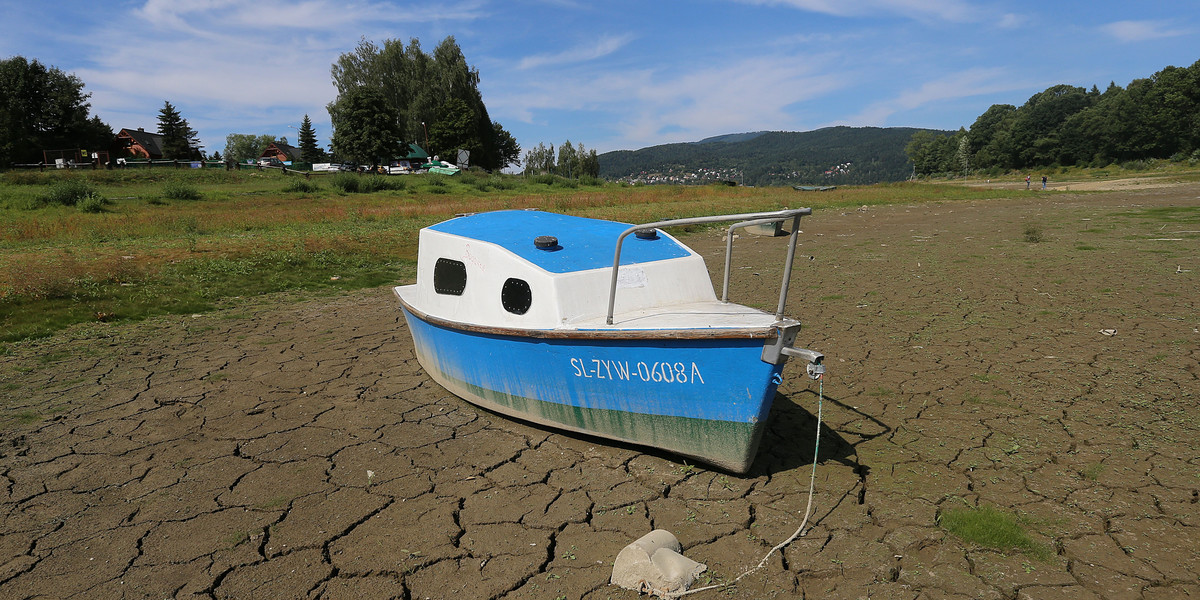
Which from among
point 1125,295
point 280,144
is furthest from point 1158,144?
point 280,144

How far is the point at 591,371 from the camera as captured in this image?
4.76m

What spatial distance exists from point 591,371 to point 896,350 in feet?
15.8

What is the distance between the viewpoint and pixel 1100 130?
94.6m

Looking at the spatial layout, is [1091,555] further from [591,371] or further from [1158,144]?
[1158,144]

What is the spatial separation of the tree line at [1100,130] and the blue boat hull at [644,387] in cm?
9455

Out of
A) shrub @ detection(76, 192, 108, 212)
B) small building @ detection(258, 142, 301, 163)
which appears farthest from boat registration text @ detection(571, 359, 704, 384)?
small building @ detection(258, 142, 301, 163)

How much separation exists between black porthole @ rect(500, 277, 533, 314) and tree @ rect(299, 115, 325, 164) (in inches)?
3677

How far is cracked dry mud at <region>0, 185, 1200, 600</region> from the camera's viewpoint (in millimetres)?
3684

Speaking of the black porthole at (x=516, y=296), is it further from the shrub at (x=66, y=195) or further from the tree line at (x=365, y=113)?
the tree line at (x=365, y=113)

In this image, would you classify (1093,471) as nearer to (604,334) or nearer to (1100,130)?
(604,334)

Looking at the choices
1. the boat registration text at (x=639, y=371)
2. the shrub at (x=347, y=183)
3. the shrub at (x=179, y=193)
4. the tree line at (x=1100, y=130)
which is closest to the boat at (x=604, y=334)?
the boat registration text at (x=639, y=371)

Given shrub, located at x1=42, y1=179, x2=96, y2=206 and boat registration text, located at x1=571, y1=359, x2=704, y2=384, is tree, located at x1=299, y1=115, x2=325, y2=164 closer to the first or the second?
shrub, located at x1=42, y1=179, x2=96, y2=206

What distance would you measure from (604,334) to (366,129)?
54.8m

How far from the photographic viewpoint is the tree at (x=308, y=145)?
87.0 m
